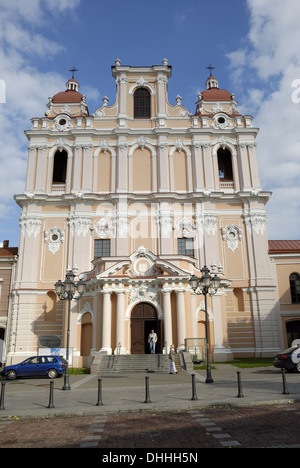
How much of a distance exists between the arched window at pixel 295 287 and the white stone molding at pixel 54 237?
862 inches

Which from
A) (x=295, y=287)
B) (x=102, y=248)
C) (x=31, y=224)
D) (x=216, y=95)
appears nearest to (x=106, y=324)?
(x=102, y=248)

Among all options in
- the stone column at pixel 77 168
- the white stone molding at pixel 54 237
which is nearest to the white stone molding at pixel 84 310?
the white stone molding at pixel 54 237

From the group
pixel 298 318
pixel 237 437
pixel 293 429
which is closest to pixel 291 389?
pixel 293 429

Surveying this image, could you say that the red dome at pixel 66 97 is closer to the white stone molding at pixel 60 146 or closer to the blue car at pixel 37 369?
the white stone molding at pixel 60 146

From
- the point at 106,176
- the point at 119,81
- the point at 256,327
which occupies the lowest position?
the point at 256,327

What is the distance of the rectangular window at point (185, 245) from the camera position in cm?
3634

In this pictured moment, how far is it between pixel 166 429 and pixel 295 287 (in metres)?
A: 30.7

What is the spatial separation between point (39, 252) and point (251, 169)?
21.7m

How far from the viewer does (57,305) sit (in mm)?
35000

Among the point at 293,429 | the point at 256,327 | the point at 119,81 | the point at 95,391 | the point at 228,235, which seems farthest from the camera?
the point at 119,81

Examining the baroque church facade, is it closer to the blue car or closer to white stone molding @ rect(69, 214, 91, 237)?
white stone molding @ rect(69, 214, 91, 237)

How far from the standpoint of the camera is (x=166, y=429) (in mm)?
9805

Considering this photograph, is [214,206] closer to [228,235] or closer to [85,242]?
[228,235]

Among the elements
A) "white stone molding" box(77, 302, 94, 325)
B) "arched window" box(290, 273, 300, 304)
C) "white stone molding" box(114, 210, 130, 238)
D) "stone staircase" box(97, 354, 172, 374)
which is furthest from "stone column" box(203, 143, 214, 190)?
"stone staircase" box(97, 354, 172, 374)
